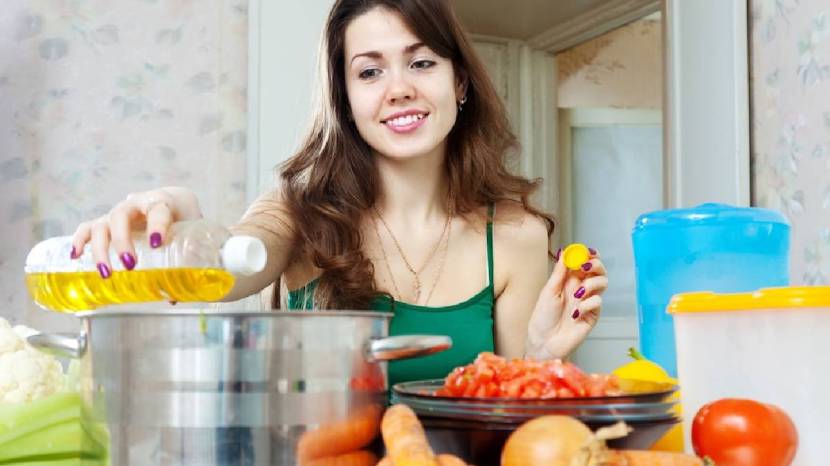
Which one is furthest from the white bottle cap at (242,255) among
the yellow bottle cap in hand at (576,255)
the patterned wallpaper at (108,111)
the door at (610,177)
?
the door at (610,177)

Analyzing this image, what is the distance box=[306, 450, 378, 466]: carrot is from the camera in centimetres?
62

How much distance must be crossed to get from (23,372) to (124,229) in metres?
0.21

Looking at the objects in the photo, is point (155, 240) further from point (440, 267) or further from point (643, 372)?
point (440, 267)

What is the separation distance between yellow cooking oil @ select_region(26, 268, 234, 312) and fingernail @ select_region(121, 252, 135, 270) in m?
0.01

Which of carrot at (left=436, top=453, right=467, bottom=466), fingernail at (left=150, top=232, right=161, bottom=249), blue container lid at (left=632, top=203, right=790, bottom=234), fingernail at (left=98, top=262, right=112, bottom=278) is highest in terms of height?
blue container lid at (left=632, top=203, right=790, bottom=234)

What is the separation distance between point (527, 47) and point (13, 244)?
2.62 meters

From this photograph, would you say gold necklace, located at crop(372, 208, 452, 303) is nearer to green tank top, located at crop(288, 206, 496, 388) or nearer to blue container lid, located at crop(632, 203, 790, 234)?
green tank top, located at crop(288, 206, 496, 388)

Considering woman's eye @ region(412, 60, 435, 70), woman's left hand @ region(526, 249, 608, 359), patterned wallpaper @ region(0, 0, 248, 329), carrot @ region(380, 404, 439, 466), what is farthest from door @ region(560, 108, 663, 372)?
carrot @ region(380, 404, 439, 466)

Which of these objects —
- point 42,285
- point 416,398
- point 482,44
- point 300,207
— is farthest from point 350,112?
point 482,44

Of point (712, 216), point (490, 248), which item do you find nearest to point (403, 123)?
point (490, 248)

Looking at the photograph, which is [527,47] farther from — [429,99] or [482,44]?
[429,99]

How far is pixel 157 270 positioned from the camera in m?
0.78

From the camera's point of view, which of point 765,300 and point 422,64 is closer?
point 765,300

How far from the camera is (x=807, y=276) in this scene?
2.33 m
